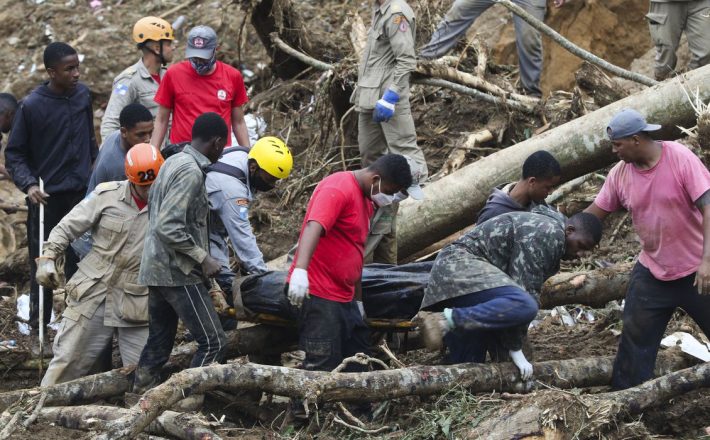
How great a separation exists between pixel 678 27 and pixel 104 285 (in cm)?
555

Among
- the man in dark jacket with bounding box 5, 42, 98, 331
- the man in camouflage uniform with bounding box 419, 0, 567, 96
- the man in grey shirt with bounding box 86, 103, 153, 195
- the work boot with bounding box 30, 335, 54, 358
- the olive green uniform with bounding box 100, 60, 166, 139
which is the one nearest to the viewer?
the man in grey shirt with bounding box 86, 103, 153, 195

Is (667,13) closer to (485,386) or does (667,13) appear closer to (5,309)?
(485,386)

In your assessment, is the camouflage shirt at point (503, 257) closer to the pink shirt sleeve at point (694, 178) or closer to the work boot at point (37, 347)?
the pink shirt sleeve at point (694, 178)

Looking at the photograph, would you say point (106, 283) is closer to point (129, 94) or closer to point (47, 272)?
point (47, 272)

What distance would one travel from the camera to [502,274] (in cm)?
602

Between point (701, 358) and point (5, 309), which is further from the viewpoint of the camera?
point (5, 309)

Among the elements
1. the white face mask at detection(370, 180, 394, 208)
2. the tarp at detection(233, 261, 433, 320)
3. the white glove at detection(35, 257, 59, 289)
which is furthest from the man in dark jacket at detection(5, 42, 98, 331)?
the white face mask at detection(370, 180, 394, 208)

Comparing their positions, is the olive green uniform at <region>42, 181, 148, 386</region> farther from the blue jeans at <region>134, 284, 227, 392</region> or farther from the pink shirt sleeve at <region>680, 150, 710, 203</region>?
the pink shirt sleeve at <region>680, 150, 710, 203</region>

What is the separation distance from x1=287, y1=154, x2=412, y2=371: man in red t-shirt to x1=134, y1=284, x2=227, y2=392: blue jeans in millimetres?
506

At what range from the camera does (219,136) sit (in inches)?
254

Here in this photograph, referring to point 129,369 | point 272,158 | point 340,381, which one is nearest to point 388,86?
point 272,158

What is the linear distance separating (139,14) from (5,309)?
5.56 m

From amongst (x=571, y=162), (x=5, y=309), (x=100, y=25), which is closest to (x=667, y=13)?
(x=571, y=162)

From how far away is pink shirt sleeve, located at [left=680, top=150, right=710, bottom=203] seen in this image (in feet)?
19.5
